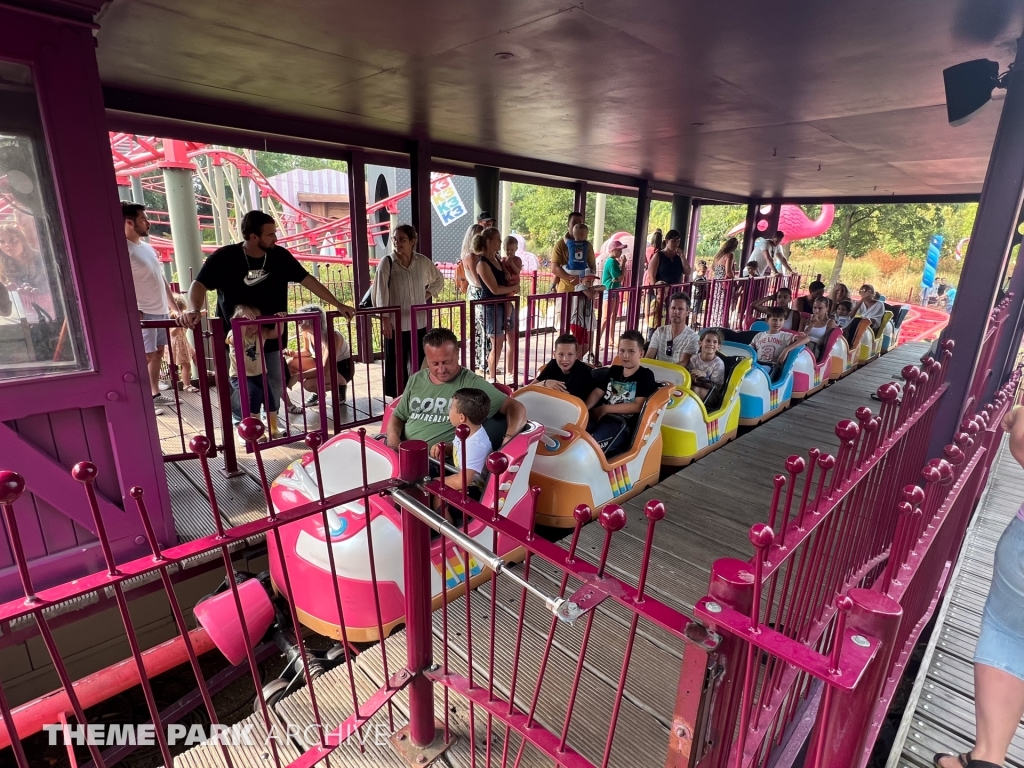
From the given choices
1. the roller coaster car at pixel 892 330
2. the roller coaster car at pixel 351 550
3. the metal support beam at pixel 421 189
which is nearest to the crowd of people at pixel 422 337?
the roller coaster car at pixel 351 550

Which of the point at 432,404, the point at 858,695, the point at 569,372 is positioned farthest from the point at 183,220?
the point at 858,695

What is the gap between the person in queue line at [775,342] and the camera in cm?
492

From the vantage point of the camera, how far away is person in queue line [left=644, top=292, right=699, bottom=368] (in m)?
4.18

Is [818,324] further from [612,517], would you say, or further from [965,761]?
[612,517]

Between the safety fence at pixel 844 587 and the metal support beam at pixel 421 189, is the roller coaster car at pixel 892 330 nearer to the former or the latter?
the safety fence at pixel 844 587

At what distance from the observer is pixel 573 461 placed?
109 inches

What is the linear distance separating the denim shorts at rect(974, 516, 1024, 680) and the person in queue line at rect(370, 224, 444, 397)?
3.05 metres

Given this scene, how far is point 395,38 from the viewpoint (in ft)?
7.76

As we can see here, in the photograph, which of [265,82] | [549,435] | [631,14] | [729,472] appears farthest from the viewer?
[729,472]

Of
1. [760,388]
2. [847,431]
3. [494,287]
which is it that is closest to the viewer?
[847,431]

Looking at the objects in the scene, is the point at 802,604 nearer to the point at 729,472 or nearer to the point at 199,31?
the point at 729,472

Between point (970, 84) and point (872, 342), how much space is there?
207 inches

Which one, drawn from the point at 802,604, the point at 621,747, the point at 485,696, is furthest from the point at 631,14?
the point at 621,747

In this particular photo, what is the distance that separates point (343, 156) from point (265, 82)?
6.10ft
